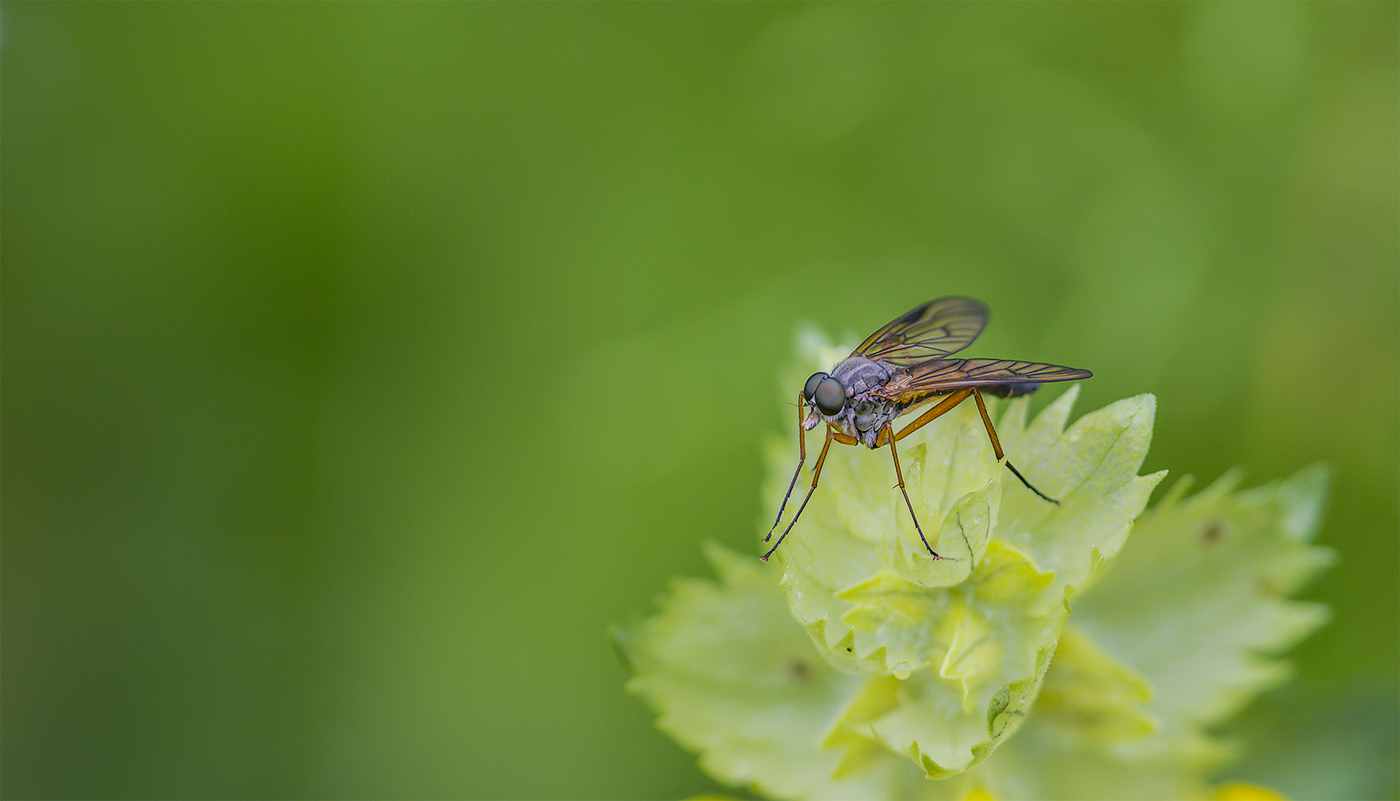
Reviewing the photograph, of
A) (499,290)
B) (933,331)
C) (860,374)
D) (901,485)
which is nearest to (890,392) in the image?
(860,374)

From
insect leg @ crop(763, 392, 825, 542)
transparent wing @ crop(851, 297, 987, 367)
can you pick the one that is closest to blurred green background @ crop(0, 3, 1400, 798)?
transparent wing @ crop(851, 297, 987, 367)

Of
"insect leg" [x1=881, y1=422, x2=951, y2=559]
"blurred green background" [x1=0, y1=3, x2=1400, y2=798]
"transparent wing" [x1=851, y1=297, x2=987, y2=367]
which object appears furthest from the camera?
"blurred green background" [x1=0, y1=3, x2=1400, y2=798]

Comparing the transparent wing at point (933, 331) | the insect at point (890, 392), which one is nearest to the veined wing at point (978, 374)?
the insect at point (890, 392)

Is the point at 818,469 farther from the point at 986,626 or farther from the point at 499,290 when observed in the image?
the point at 499,290

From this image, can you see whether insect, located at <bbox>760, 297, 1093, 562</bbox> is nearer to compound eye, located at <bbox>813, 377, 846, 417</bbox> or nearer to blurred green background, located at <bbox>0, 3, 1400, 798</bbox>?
compound eye, located at <bbox>813, 377, 846, 417</bbox>

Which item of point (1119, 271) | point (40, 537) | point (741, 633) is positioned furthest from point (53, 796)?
point (1119, 271)

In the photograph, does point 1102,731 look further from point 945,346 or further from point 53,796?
point 53,796
